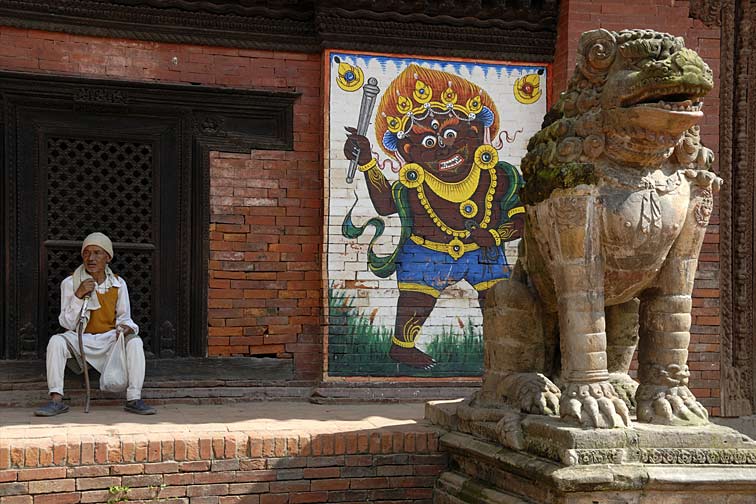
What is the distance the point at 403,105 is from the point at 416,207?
3.12 feet

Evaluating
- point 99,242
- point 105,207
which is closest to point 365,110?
point 105,207

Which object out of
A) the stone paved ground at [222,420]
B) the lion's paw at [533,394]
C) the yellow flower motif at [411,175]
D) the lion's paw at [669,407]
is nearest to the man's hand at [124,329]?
the stone paved ground at [222,420]

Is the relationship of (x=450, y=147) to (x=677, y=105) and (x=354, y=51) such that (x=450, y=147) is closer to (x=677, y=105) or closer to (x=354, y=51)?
(x=354, y=51)

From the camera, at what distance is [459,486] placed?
5.46 metres

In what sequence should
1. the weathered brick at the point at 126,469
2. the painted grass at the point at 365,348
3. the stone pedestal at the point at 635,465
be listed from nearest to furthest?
the stone pedestal at the point at 635,465
the weathered brick at the point at 126,469
the painted grass at the point at 365,348

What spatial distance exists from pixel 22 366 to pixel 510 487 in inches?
177

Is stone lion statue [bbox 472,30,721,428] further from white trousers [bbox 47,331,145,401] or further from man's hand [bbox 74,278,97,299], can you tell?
man's hand [bbox 74,278,97,299]

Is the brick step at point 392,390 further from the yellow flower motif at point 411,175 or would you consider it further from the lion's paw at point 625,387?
the lion's paw at point 625,387

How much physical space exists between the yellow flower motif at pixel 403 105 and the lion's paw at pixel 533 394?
3601 mm

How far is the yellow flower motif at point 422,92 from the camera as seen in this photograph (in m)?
8.27

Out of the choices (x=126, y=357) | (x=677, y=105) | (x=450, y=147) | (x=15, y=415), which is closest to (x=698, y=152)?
(x=677, y=105)

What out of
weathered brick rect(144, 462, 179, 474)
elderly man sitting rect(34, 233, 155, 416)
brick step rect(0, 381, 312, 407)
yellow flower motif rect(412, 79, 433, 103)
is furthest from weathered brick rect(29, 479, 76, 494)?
yellow flower motif rect(412, 79, 433, 103)

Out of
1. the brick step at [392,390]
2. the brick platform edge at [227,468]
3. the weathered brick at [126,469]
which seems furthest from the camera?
the brick step at [392,390]

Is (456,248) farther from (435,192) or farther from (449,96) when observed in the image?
(449,96)
